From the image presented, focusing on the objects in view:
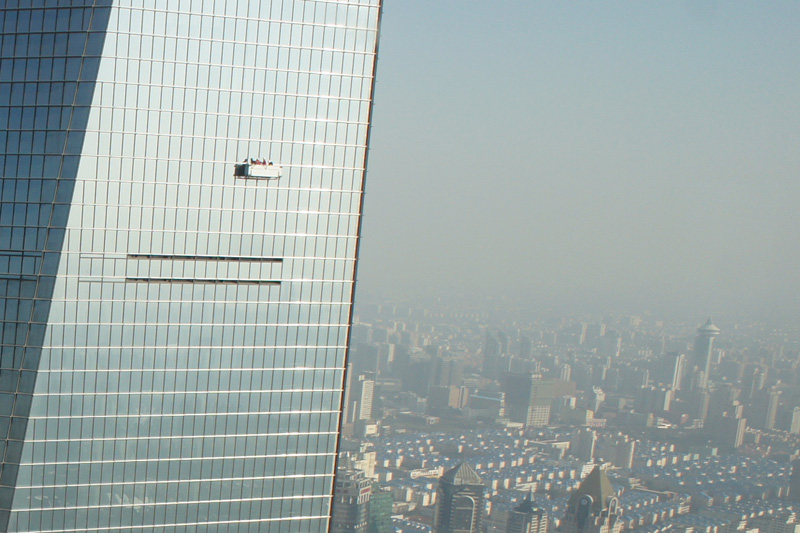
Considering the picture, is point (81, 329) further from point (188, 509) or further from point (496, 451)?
point (496, 451)

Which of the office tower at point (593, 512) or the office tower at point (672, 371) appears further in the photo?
the office tower at point (672, 371)

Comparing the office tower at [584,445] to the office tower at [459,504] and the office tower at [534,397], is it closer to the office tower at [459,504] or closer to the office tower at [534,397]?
the office tower at [534,397]

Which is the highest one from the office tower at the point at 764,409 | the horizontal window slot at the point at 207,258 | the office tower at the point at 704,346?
the horizontal window slot at the point at 207,258

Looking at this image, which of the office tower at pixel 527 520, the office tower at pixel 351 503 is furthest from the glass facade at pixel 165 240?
the office tower at pixel 527 520

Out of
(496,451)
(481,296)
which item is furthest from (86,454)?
(481,296)

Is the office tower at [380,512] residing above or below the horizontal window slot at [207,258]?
below

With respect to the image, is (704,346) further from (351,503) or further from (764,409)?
(351,503)

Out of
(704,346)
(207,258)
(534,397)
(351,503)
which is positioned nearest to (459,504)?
(351,503)
